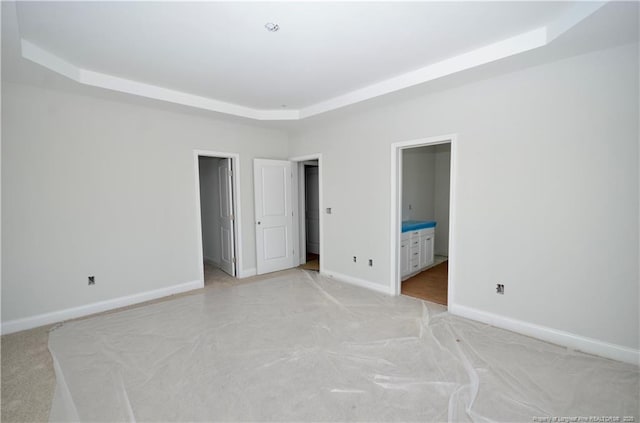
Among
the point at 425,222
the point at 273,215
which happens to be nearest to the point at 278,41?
the point at 273,215

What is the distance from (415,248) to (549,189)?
238cm

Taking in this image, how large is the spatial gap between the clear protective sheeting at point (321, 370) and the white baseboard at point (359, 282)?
0.58m

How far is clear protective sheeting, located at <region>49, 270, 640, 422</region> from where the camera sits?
1957mm

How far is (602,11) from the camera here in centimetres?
191

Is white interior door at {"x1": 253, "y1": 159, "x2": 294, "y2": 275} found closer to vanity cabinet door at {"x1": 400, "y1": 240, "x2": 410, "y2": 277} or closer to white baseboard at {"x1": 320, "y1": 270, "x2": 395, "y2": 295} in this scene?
white baseboard at {"x1": 320, "y1": 270, "x2": 395, "y2": 295}

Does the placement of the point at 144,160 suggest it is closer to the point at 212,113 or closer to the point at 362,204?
the point at 212,113

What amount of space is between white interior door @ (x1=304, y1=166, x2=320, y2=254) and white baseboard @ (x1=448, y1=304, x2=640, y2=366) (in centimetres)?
365

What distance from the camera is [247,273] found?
5.01m

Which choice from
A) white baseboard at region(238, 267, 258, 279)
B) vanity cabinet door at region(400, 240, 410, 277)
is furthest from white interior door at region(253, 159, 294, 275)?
vanity cabinet door at region(400, 240, 410, 277)

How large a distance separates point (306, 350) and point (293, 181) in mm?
3396

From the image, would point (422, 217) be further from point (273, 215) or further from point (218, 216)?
point (218, 216)

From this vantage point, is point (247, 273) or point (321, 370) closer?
point (321, 370)

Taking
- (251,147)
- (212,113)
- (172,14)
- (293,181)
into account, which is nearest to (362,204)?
(293,181)

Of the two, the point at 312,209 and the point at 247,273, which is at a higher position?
the point at 312,209
